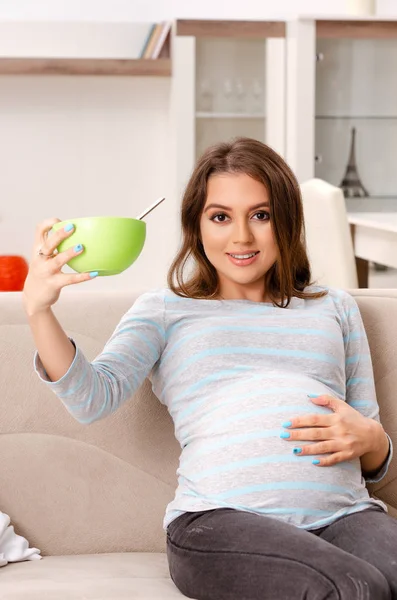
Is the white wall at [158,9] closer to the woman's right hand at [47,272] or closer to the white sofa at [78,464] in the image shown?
the white sofa at [78,464]

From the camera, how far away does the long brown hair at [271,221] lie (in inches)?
61.9

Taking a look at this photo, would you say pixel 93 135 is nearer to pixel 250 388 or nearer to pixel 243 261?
pixel 243 261

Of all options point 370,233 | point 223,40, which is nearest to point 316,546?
point 370,233

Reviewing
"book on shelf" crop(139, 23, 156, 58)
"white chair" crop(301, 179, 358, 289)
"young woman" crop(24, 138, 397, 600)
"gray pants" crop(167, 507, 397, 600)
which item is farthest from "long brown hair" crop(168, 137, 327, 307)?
"book on shelf" crop(139, 23, 156, 58)

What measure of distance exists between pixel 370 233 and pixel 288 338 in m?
1.84

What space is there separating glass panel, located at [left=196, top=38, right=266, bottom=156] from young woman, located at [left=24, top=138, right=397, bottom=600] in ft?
9.30

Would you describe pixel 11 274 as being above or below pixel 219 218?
below

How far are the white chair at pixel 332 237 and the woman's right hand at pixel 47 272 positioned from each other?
177 cm

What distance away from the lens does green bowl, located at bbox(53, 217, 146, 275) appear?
1.23 metres

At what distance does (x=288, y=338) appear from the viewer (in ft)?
4.99

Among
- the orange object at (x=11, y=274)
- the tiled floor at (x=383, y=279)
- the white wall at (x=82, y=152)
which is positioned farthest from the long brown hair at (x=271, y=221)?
the white wall at (x=82, y=152)

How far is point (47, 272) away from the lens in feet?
4.09

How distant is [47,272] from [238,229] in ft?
1.32

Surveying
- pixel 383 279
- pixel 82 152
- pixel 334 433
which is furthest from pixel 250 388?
pixel 82 152
